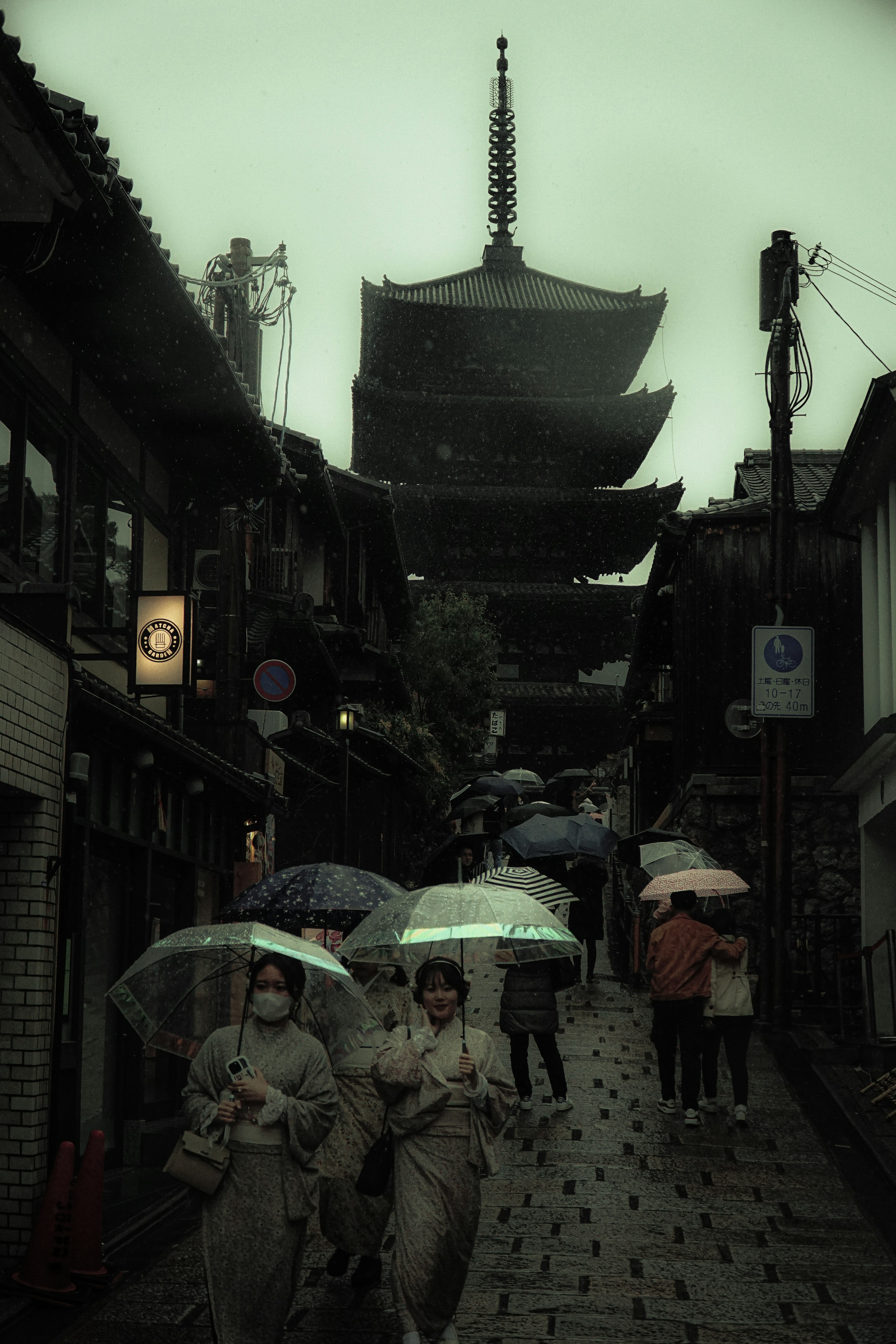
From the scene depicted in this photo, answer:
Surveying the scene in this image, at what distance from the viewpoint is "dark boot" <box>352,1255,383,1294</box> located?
7.55 metres

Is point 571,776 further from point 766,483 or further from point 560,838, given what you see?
point 560,838

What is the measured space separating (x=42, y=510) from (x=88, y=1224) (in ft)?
18.3

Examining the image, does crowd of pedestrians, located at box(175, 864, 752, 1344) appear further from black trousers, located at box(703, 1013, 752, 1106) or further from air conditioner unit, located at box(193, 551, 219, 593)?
air conditioner unit, located at box(193, 551, 219, 593)

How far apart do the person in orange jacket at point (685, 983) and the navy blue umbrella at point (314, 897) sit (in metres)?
2.76

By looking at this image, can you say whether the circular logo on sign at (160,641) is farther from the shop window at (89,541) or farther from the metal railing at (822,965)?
the metal railing at (822,965)

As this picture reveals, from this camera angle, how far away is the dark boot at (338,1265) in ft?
25.3

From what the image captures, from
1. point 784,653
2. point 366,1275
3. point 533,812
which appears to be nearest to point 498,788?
point 533,812

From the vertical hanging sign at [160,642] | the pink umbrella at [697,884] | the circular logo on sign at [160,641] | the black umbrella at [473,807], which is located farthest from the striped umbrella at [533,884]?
the black umbrella at [473,807]

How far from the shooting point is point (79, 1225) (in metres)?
7.90

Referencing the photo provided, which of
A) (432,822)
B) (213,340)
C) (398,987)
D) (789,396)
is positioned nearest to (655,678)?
(432,822)

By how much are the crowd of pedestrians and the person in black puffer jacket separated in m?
3.49

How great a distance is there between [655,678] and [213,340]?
22.7 metres

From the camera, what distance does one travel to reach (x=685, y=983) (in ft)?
37.3

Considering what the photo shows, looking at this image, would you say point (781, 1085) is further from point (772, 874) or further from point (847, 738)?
point (847, 738)
